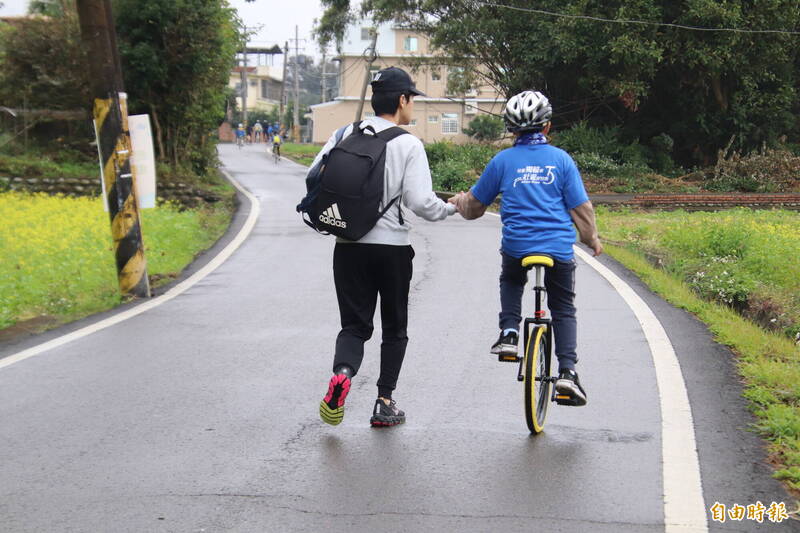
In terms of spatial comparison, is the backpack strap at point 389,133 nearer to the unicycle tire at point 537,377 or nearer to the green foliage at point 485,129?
the unicycle tire at point 537,377

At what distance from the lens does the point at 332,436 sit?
5.37 meters

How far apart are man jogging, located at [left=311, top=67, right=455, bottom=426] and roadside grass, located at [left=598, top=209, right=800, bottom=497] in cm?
207

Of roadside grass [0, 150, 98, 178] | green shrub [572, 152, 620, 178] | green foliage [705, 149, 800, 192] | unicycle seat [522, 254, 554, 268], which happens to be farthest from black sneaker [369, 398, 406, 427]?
green shrub [572, 152, 620, 178]

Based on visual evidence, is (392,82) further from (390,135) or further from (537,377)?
(537,377)

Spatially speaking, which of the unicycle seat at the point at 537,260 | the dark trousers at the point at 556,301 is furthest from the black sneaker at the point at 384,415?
the unicycle seat at the point at 537,260

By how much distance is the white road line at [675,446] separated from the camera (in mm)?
4086

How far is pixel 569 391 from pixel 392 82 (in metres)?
1.92

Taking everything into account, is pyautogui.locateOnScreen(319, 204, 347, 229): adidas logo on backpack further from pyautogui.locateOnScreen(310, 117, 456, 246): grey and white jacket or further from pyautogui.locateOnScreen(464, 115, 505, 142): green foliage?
pyautogui.locateOnScreen(464, 115, 505, 142): green foliage

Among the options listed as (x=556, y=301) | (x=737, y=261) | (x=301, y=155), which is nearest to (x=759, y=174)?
(x=737, y=261)

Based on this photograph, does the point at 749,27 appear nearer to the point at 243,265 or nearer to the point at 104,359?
the point at 243,265

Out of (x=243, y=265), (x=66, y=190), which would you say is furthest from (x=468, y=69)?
(x=243, y=265)

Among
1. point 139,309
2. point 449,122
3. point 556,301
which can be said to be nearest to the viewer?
point 556,301

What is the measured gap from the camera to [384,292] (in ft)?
17.8

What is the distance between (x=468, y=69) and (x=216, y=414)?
33.8 m
